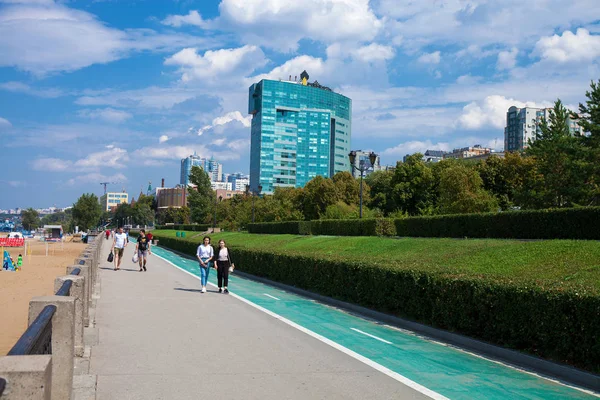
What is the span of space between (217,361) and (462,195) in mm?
42555

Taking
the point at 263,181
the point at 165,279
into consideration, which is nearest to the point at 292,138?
the point at 263,181

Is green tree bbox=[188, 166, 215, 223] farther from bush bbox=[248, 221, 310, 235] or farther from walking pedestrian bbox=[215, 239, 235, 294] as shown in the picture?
walking pedestrian bbox=[215, 239, 235, 294]

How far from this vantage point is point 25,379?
302 centimetres

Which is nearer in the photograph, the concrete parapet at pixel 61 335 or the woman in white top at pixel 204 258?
the concrete parapet at pixel 61 335

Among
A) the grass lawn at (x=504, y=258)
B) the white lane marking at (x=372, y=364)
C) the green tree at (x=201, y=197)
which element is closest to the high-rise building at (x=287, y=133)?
the green tree at (x=201, y=197)

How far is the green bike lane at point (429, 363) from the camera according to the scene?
8.47 metres

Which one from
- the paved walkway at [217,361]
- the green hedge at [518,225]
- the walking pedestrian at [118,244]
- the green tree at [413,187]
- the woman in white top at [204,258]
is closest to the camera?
the paved walkway at [217,361]

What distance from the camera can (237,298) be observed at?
19.8 m

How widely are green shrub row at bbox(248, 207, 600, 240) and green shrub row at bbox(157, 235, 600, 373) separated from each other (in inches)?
344

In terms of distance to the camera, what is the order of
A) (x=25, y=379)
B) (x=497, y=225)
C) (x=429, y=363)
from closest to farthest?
(x=25, y=379)
(x=429, y=363)
(x=497, y=225)

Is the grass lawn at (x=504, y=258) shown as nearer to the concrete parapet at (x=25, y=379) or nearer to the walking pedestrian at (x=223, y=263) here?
the walking pedestrian at (x=223, y=263)

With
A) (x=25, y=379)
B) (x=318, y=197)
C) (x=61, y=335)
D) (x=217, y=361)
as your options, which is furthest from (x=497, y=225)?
(x=318, y=197)

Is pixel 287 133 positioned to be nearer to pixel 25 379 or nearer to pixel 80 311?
pixel 80 311

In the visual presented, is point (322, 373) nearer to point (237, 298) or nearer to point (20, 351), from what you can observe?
point (20, 351)
